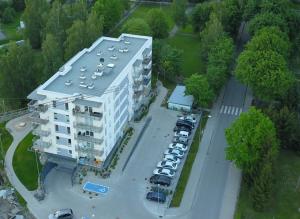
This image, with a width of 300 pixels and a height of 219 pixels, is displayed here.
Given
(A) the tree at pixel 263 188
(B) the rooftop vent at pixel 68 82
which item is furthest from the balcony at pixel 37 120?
(A) the tree at pixel 263 188

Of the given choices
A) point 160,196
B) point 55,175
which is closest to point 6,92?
point 55,175

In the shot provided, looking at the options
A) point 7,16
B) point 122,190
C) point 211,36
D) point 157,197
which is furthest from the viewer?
point 7,16

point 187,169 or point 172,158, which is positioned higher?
point 172,158

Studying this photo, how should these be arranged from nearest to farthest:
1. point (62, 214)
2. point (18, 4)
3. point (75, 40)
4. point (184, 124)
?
point (62, 214)
point (184, 124)
point (75, 40)
point (18, 4)

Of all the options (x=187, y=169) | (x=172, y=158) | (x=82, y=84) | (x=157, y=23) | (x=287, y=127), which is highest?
(x=82, y=84)

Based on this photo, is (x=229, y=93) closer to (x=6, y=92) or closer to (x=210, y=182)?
(x=210, y=182)

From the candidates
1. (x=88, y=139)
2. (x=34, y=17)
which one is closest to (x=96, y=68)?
(x=88, y=139)

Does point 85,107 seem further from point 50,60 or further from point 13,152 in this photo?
point 50,60
